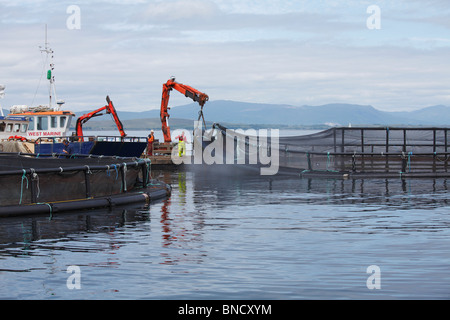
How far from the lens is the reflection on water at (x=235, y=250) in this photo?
10.8 m

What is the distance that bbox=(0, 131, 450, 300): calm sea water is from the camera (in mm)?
10758

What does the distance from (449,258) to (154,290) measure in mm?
5967

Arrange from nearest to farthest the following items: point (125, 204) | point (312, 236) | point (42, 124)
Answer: point (312, 236)
point (125, 204)
point (42, 124)

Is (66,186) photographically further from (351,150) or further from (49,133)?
(49,133)

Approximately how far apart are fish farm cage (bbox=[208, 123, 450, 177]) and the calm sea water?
1111 centimetres

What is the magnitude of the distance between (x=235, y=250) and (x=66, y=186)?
8.48 meters

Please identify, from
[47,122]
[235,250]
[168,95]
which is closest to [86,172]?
[235,250]

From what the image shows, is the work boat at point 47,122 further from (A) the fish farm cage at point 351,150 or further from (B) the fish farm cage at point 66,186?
(B) the fish farm cage at point 66,186

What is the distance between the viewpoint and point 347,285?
35.7 ft

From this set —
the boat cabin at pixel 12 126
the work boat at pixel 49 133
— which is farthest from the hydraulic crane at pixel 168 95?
the boat cabin at pixel 12 126

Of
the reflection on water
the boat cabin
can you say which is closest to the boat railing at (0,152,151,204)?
the reflection on water
